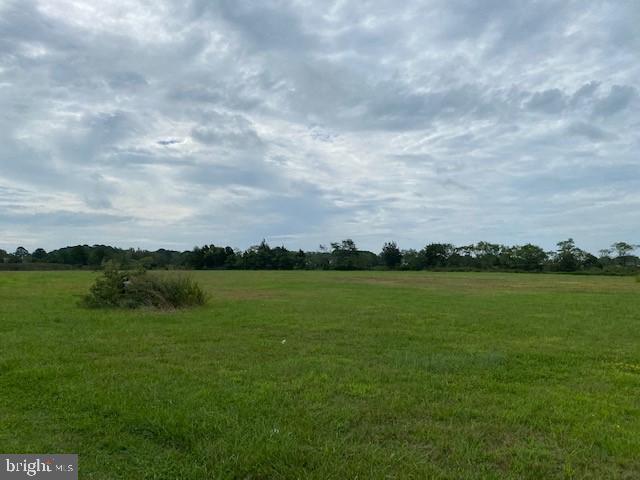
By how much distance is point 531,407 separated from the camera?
570 centimetres

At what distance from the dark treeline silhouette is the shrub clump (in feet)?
257

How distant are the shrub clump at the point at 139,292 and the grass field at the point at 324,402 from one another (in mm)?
5099

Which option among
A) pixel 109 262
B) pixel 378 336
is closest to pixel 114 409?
pixel 378 336

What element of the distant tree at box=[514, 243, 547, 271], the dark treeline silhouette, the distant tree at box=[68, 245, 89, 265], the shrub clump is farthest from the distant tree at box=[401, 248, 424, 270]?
the shrub clump

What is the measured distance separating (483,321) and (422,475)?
10.9 m

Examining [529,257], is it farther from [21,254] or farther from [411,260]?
[21,254]

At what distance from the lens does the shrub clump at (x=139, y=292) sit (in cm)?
1695

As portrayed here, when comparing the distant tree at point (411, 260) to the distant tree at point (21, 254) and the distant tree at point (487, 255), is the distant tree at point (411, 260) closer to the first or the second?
the distant tree at point (487, 255)

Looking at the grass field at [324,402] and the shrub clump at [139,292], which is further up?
the shrub clump at [139,292]

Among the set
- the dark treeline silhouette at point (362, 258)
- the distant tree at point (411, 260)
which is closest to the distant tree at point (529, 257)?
the dark treeline silhouette at point (362, 258)

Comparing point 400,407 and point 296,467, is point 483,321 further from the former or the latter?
point 296,467

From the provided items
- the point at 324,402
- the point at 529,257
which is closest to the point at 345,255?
the point at 529,257

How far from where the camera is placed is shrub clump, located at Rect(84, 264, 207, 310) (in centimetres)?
1695

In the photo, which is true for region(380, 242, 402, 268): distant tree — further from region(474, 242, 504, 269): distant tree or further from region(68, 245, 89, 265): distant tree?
region(68, 245, 89, 265): distant tree
